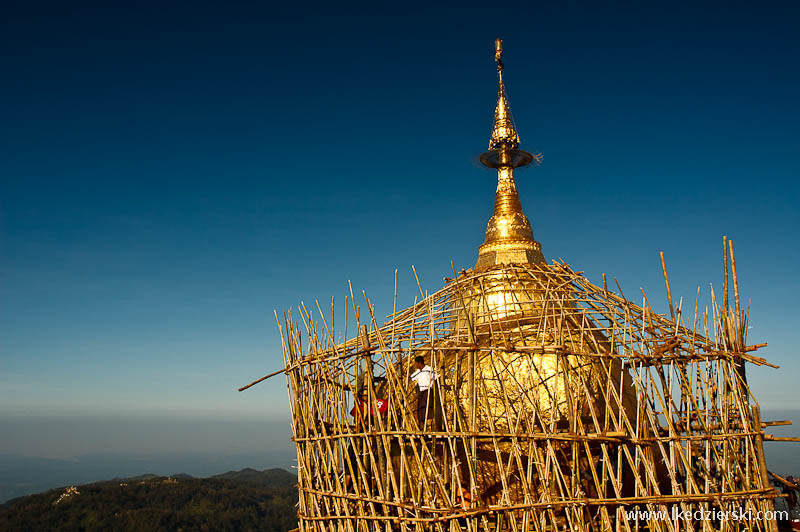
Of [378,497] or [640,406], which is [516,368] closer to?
[640,406]

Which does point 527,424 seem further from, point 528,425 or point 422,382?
point 422,382

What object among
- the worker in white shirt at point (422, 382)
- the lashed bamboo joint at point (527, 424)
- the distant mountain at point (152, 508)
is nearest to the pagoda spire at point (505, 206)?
the lashed bamboo joint at point (527, 424)

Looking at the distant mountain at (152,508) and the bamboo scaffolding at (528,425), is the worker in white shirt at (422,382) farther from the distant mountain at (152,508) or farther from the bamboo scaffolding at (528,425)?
the distant mountain at (152,508)

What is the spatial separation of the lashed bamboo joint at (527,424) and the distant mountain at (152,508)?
25.6m

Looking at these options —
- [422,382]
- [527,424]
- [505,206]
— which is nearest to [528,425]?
[527,424]

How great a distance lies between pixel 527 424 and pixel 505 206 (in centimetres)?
742

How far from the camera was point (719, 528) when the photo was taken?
33.1 ft

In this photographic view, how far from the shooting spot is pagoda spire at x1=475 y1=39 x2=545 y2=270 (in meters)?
14.6

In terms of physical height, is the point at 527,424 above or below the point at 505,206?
below

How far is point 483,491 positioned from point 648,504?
2737mm

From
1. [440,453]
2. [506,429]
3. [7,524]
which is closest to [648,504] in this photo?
[506,429]

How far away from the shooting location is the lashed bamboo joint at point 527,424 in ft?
31.0

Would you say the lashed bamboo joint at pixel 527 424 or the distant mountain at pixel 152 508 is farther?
the distant mountain at pixel 152 508

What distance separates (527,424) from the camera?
9.60 m
